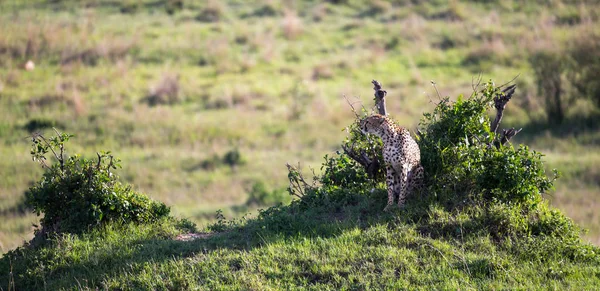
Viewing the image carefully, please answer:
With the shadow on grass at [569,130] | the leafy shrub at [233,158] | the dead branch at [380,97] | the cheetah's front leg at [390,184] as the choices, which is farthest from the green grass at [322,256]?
the shadow on grass at [569,130]

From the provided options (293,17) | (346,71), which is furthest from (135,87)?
(293,17)

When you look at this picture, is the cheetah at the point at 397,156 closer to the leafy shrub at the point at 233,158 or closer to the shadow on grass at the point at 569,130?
the leafy shrub at the point at 233,158

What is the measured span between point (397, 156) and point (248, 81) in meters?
16.4

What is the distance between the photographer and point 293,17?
3041 centimetres

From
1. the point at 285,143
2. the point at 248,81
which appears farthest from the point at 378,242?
the point at 248,81

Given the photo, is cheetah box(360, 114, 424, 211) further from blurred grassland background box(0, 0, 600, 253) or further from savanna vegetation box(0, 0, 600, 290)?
blurred grassland background box(0, 0, 600, 253)

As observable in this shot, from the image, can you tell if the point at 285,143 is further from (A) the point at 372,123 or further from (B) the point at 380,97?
(A) the point at 372,123

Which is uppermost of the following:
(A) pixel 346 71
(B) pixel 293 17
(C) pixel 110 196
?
(B) pixel 293 17

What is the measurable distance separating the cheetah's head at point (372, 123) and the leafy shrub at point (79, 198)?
3097mm

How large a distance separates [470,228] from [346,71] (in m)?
17.4

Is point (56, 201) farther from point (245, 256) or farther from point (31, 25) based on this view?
point (31, 25)

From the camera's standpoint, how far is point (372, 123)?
8.52 metres

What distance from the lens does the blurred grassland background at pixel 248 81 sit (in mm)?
17969

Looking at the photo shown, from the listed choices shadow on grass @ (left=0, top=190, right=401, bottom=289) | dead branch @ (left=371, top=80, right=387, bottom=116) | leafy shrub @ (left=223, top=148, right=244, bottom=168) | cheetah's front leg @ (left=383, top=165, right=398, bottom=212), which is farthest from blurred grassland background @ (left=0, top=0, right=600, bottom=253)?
cheetah's front leg @ (left=383, top=165, right=398, bottom=212)
